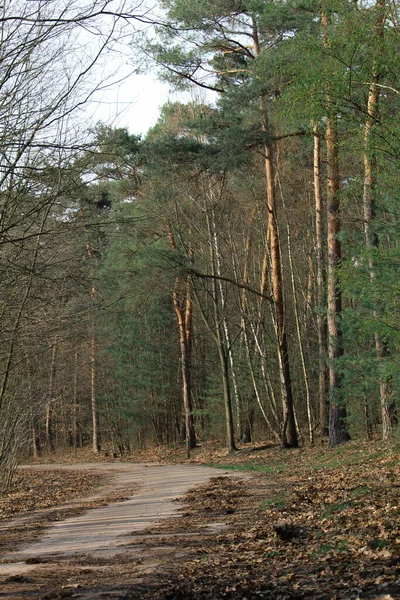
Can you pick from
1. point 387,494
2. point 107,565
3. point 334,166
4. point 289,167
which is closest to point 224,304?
point 289,167

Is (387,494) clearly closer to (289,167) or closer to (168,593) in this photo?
(168,593)

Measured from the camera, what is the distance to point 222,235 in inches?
1031

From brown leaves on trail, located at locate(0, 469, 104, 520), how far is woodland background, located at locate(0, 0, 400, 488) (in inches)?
38.6

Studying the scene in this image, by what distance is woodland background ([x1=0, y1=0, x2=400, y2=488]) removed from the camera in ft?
27.7

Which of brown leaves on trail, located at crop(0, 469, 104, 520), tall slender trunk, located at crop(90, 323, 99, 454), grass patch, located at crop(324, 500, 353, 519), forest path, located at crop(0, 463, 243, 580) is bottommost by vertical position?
brown leaves on trail, located at crop(0, 469, 104, 520)

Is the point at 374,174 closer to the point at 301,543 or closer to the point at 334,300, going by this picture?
the point at 334,300

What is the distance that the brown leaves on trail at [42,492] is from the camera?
1404 cm

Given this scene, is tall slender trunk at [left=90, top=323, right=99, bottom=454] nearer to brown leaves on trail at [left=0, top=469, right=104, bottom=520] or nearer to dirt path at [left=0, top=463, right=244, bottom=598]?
brown leaves on trail at [left=0, top=469, right=104, bottom=520]

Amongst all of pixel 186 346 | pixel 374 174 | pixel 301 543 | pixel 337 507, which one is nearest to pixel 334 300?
pixel 374 174

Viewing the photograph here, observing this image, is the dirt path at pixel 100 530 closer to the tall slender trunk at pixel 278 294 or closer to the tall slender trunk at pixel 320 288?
the tall slender trunk at pixel 278 294

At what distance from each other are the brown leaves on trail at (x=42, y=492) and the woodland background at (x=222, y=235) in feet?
3.21

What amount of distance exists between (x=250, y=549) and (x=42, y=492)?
1131 cm

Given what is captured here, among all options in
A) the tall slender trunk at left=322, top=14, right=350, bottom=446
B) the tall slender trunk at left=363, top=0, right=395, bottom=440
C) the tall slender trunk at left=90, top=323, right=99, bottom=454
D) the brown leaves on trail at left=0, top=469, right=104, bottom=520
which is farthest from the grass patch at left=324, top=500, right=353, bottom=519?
the tall slender trunk at left=90, top=323, right=99, bottom=454

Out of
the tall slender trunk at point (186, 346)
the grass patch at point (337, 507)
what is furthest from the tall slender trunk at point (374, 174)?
the tall slender trunk at point (186, 346)
